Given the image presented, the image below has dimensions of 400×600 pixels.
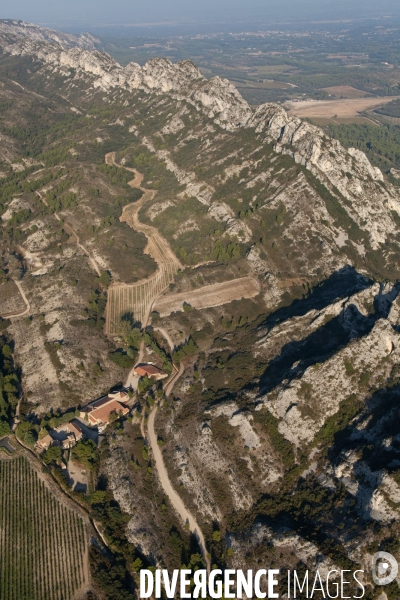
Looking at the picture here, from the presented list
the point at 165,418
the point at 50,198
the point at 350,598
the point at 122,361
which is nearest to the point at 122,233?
the point at 50,198

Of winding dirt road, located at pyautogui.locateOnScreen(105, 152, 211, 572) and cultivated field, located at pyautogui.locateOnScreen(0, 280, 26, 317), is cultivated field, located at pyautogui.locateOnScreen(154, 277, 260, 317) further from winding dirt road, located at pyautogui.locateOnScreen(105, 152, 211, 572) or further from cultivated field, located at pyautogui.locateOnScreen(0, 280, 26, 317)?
cultivated field, located at pyautogui.locateOnScreen(0, 280, 26, 317)

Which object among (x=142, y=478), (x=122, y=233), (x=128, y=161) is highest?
(x=128, y=161)

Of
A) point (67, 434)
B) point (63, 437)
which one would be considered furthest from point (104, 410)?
point (63, 437)

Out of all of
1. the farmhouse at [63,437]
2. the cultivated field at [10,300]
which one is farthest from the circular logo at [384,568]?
the cultivated field at [10,300]

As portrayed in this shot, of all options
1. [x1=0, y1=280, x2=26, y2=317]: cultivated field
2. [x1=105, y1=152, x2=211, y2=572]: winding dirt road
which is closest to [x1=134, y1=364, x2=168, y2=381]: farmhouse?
[x1=105, y1=152, x2=211, y2=572]: winding dirt road

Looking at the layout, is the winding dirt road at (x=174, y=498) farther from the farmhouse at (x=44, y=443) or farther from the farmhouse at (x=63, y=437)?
the farmhouse at (x=44, y=443)

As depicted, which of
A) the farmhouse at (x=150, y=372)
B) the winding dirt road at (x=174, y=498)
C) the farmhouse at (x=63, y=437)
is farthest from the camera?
the farmhouse at (x=150, y=372)

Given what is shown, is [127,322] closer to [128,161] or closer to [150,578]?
[150,578]
